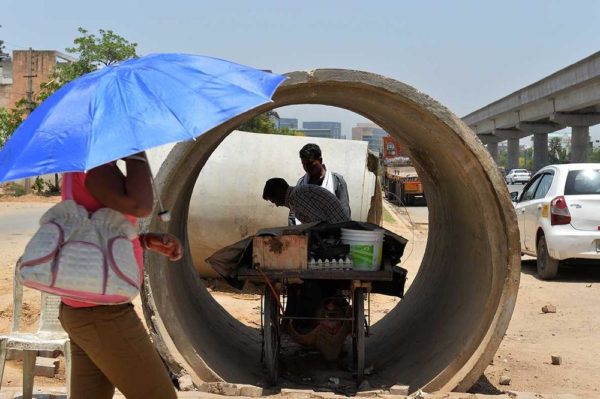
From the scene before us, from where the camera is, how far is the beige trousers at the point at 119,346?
10.4 feet

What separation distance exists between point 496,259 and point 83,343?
339 cm

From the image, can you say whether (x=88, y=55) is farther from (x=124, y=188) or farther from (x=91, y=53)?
(x=124, y=188)

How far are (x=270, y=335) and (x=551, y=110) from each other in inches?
1401

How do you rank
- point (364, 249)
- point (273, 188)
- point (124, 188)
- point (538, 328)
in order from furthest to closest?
point (538, 328), point (273, 188), point (364, 249), point (124, 188)

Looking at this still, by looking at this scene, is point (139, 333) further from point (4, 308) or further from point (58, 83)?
point (58, 83)

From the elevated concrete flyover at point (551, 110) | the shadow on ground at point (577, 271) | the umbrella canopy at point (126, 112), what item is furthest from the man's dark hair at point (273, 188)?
the elevated concrete flyover at point (551, 110)

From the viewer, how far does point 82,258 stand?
3043 mm

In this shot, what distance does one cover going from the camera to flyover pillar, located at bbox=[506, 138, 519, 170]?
59.6 meters

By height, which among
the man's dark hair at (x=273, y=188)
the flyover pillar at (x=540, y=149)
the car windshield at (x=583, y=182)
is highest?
the flyover pillar at (x=540, y=149)

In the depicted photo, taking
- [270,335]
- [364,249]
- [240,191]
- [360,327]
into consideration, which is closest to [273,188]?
[364,249]

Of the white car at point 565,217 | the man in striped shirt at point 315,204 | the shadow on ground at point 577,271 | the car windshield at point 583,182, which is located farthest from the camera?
the shadow on ground at point 577,271

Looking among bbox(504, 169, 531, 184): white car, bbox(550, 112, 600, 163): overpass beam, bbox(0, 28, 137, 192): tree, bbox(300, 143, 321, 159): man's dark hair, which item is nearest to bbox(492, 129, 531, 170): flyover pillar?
bbox(504, 169, 531, 184): white car

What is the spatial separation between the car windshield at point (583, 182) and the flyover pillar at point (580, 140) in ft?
95.8

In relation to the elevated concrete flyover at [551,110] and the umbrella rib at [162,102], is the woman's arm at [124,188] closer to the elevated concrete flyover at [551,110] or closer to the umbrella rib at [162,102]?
the umbrella rib at [162,102]
